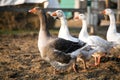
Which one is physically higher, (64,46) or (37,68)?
(64,46)

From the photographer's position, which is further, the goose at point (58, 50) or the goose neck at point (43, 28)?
the goose neck at point (43, 28)

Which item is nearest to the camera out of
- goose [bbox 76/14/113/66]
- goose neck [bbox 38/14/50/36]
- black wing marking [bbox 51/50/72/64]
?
black wing marking [bbox 51/50/72/64]

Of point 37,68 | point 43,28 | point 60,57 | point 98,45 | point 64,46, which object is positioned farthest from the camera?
point 98,45

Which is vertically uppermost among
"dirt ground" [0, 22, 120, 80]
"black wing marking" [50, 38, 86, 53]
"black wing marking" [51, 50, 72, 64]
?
"black wing marking" [50, 38, 86, 53]

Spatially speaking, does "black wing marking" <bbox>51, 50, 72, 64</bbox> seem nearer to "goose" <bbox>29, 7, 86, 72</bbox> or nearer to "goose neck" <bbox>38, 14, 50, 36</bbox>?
"goose" <bbox>29, 7, 86, 72</bbox>

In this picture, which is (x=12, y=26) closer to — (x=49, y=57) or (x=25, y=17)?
(x=25, y=17)

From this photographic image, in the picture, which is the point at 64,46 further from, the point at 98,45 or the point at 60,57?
the point at 98,45

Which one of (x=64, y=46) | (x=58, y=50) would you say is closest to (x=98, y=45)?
(x=64, y=46)

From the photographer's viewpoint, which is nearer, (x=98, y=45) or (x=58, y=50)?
(x=58, y=50)

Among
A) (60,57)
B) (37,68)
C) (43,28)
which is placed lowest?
(37,68)

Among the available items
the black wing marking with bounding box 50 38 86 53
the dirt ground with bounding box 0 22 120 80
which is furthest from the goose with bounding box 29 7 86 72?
the dirt ground with bounding box 0 22 120 80

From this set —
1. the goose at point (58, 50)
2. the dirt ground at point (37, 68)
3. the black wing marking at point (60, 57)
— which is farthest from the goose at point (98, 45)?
the black wing marking at point (60, 57)

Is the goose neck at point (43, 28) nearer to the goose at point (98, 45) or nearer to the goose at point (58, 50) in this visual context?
the goose at point (58, 50)

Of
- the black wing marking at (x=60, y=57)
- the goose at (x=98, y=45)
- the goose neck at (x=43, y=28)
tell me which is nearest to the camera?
the black wing marking at (x=60, y=57)
